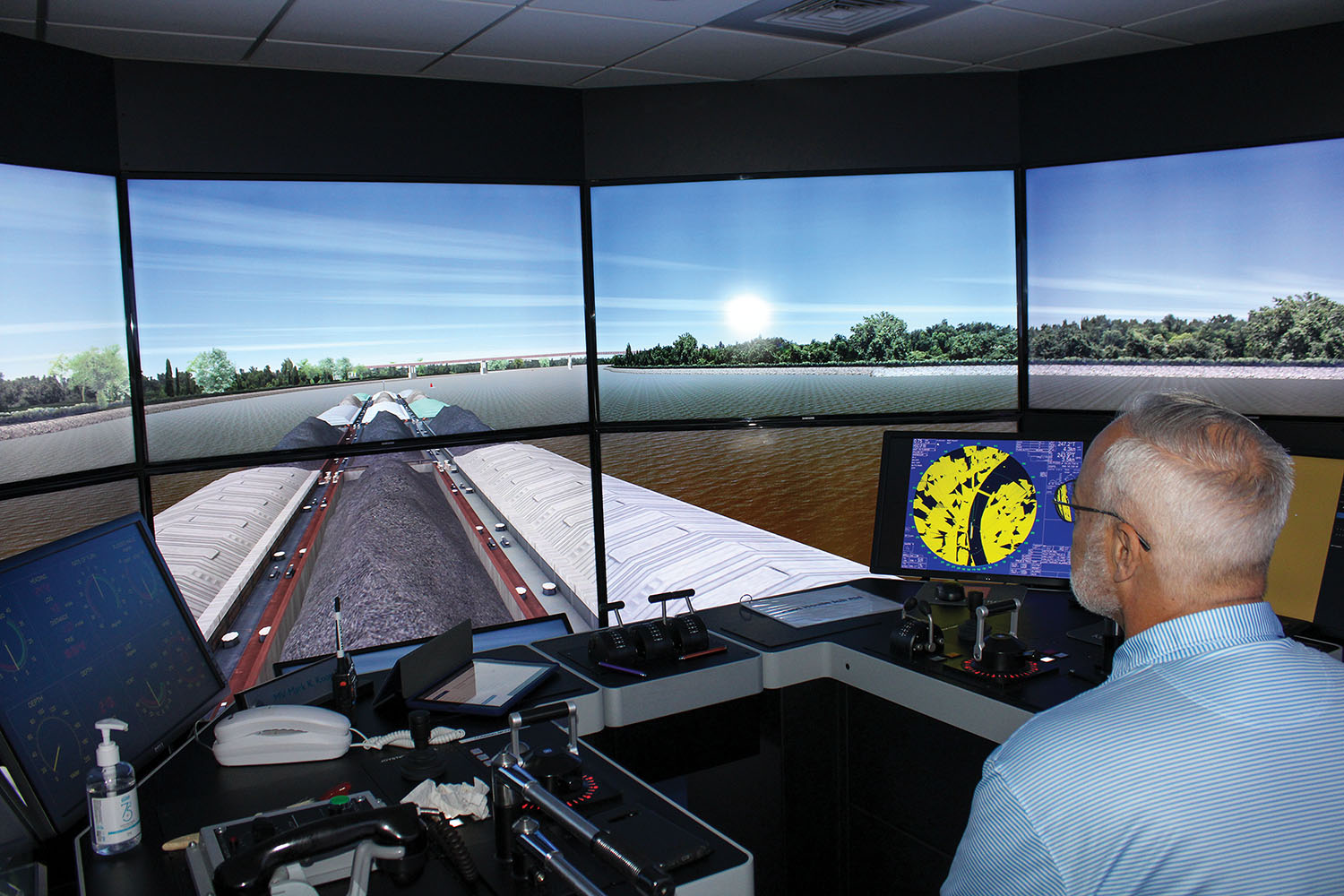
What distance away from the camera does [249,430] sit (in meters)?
3.59

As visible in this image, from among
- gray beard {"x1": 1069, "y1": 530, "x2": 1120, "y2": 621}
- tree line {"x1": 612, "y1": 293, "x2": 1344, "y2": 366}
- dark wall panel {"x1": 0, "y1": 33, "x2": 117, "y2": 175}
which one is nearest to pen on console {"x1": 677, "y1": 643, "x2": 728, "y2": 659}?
gray beard {"x1": 1069, "y1": 530, "x2": 1120, "y2": 621}

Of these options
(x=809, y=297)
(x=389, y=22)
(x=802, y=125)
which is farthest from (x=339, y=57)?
(x=809, y=297)

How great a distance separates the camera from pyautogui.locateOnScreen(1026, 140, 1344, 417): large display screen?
350 centimetres

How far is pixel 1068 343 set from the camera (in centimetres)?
407

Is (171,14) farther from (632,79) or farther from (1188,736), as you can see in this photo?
(1188,736)

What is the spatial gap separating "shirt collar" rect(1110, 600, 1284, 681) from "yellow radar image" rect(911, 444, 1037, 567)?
149 centimetres

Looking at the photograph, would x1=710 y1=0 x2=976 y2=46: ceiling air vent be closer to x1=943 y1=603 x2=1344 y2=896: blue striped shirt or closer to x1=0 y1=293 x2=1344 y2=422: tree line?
x1=0 y1=293 x2=1344 y2=422: tree line

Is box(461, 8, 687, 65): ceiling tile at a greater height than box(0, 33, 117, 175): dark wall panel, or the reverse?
box(461, 8, 687, 65): ceiling tile

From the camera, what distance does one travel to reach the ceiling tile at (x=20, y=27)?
2.80 m

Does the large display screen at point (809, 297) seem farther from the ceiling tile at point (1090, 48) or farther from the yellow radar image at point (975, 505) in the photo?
the yellow radar image at point (975, 505)

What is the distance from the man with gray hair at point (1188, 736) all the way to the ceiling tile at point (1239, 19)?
8.84 ft

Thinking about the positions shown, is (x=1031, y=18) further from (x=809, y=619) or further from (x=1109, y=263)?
(x=809, y=619)

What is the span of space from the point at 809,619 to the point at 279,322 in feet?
7.78

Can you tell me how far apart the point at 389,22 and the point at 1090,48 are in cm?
261
